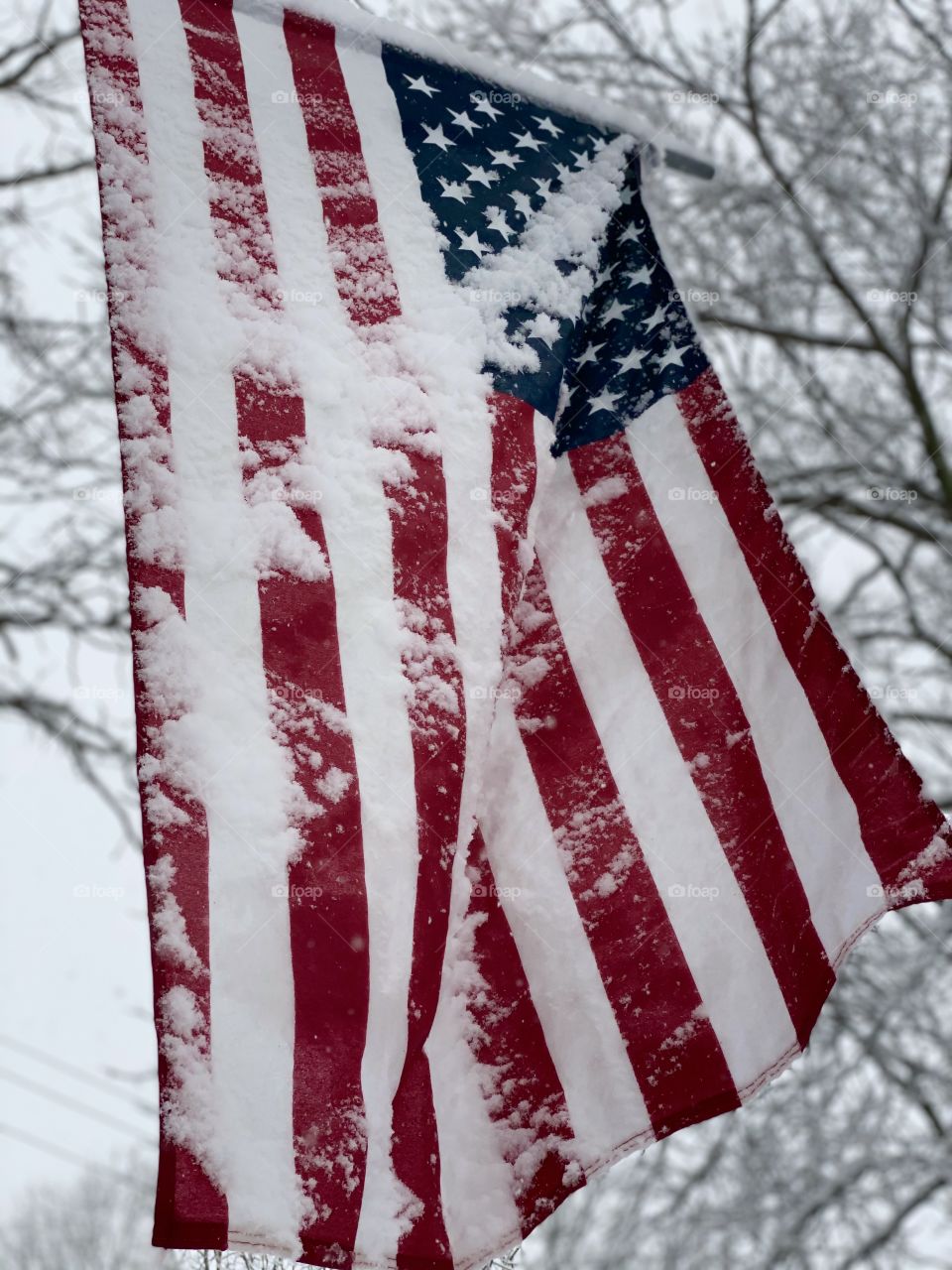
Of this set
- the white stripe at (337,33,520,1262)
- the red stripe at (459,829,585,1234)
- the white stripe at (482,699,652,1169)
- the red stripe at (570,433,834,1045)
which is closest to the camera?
the white stripe at (337,33,520,1262)

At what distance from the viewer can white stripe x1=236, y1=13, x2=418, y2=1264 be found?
1.96 metres

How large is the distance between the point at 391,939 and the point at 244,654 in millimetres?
553

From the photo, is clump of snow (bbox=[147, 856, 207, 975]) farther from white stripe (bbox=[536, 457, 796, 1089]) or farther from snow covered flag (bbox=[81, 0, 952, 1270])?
white stripe (bbox=[536, 457, 796, 1089])

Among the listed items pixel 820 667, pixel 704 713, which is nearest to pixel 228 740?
pixel 704 713

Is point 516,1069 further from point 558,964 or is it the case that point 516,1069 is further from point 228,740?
point 228,740

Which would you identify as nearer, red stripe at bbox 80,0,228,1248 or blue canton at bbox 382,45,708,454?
red stripe at bbox 80,0,228,1248

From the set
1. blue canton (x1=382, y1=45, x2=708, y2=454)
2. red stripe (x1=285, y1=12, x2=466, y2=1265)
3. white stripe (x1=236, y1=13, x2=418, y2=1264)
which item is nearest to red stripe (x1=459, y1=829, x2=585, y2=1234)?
red stripe (x1=285, y1=12, x2=466, y2=1265)

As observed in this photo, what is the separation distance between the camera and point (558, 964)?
2510 mm

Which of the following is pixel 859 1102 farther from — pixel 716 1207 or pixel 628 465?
pixel 628 465

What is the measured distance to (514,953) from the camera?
250 centimetres

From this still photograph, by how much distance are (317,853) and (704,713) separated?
1096mm

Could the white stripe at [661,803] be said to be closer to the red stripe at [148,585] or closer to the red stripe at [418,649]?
the red stripe at [418,649]

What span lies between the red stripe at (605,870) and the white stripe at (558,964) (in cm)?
2

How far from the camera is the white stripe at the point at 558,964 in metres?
2.41
